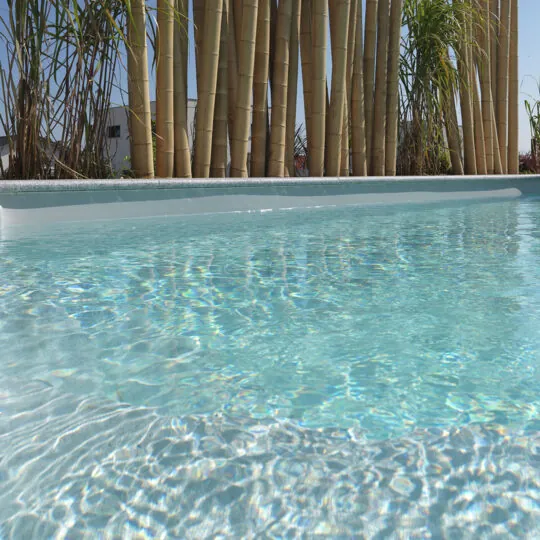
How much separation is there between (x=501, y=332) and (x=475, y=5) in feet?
21.1

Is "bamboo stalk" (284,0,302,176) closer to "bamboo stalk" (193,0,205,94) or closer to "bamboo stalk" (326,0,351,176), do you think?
"bamboo stalk" (326,0,351,176)

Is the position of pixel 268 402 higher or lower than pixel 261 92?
lower

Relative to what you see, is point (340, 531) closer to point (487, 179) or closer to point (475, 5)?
point (487, 179)

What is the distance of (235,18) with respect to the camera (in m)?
4.42

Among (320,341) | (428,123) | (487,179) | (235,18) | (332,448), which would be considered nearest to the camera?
(332,448)

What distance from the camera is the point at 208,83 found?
4.09 metres

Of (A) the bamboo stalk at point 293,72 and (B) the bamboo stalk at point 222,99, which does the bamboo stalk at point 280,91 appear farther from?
(B) the bamboo stalk at point 222,99

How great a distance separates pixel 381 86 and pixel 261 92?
1.49 m

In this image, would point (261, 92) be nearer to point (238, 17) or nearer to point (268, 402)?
point (238, 17)

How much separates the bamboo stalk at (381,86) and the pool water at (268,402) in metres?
3.63

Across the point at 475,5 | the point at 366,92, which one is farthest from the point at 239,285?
the point at 475,5

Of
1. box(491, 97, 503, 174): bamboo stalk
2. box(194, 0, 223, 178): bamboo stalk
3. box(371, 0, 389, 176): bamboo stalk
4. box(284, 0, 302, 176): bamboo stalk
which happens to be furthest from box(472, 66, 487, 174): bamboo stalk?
box(194, 0, 223, 178): bamboo stalk

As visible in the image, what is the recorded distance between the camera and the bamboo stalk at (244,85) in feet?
14.0

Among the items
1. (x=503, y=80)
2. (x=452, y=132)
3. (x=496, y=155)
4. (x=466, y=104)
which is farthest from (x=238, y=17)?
(x=503, y=80)
